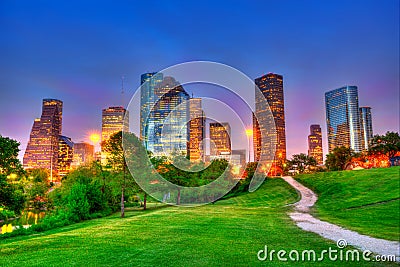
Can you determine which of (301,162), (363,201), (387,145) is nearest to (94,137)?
(363,201)

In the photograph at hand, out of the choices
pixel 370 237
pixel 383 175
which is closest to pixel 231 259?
pixel 370 237

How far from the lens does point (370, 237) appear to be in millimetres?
13070

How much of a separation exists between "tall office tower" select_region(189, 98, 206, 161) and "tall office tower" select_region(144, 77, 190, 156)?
0.37m

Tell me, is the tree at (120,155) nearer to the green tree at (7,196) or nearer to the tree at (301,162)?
the green tree at (7,196)

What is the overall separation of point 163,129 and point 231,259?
41.0ft

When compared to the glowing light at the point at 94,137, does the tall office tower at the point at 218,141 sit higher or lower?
lower

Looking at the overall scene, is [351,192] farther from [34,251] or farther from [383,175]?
[34,251]

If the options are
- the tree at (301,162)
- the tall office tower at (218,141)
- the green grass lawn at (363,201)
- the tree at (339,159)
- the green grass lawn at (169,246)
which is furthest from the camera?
the tree at (301,162)

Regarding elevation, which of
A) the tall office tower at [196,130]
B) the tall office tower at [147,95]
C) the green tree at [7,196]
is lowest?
the green tree at [7,196]

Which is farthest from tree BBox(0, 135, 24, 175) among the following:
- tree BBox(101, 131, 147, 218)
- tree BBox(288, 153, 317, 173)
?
tree BBox(288, 153, 317, 173)

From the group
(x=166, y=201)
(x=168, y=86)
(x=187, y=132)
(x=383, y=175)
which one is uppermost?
(x=168, y=86)

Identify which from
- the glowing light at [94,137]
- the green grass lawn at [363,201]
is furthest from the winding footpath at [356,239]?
the glowing light at [94,137]

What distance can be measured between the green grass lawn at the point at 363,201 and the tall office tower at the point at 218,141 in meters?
7.88

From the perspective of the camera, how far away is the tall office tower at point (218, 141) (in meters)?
21.2
